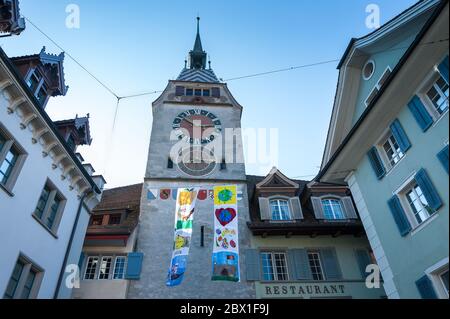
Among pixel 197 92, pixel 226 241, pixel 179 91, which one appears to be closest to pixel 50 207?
pixel 226 241

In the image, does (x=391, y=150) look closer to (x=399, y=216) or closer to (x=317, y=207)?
(x=399, y=216)

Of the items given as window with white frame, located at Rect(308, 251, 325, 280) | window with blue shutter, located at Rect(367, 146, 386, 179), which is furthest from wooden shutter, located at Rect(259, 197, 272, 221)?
window with blue shutter, located at Rect(367, 146, 386, 179)

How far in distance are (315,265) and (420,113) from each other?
10754mm

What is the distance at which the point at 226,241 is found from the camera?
17.5m

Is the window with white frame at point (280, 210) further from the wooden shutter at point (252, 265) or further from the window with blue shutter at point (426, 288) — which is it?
the window with blue shutter at point (426, 288)

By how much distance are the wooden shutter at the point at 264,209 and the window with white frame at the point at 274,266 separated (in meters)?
2.04

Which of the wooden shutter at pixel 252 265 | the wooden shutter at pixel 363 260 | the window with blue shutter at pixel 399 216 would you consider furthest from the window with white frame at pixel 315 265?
the window with blue shutter at pixel 399 216

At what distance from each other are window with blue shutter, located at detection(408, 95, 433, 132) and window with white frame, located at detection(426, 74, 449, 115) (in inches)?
10.6

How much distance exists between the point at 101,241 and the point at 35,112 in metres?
8.36

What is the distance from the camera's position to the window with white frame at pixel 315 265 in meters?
18.5

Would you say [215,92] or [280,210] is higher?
[215,92]

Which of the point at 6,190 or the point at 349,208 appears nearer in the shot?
the point at 6,190
